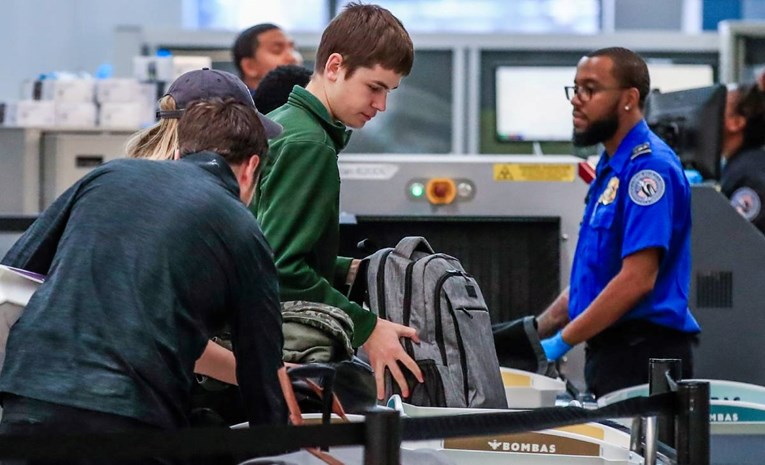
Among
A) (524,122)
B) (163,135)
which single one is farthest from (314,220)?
(524,122)

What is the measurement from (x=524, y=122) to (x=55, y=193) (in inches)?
79.1

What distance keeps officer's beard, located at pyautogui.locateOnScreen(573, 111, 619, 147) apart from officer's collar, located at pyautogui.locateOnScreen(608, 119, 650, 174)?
0.04m

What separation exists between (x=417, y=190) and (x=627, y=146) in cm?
67

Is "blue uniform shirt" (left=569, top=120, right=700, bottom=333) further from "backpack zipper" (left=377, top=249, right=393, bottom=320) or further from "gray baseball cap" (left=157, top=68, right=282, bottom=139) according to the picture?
"gray baseball cap" (left=157, top=68, right=282, bottom=139)

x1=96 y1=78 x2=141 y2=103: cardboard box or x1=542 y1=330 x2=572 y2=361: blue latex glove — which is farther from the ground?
x1=96 y1=78 x2=141 y2=103: cardboard box

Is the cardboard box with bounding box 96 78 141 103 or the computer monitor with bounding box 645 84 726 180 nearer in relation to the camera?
the computer monitor with bounding box 645 84 726 180

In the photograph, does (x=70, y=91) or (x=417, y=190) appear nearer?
(x=417, y=190)

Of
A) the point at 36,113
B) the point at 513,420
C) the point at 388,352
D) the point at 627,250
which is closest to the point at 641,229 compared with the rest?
the point at 627,250

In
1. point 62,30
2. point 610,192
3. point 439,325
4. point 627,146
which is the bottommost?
point 439,325

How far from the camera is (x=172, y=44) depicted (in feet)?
19.7

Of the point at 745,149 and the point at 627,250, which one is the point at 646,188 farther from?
the point at 745,149

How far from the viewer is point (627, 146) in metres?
3.13

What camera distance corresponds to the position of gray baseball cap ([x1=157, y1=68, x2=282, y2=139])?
6.78ft

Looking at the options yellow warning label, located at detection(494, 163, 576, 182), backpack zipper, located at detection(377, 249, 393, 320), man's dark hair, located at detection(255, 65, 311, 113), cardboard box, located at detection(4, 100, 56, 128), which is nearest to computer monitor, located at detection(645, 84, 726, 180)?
yellow warning label, located at detection(494, 163, 576, 182)
